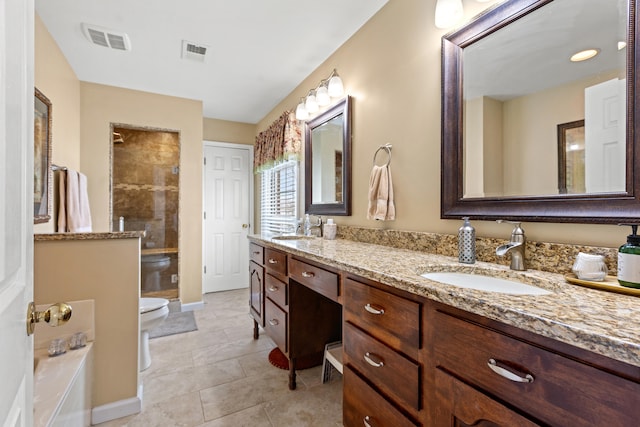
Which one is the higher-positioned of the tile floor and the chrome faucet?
the chrome faucet

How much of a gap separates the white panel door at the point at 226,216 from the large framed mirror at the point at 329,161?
1.78 metres

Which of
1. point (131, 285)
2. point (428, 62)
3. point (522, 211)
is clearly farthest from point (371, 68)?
point (131, 285)

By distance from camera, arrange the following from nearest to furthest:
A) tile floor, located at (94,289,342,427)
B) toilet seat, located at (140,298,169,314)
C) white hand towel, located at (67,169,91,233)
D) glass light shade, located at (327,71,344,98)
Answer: tile floor, located at (94,289,342,427), toilet seat, located at (140,298,169,314), glass light shade, located at (327,71,344,98), white hand towel, located at (67,169,91,233)

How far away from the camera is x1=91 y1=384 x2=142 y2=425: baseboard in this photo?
158 centimetres

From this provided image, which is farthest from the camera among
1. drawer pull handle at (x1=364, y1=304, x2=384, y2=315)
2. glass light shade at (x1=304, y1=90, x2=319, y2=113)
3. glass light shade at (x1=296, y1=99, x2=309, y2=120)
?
glass light shade at (x1=296, y1=99, x2=309, y2=120)

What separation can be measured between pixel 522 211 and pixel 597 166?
0.86 ft

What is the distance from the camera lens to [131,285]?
1.65 metres

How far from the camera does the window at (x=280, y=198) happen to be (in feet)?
10.3

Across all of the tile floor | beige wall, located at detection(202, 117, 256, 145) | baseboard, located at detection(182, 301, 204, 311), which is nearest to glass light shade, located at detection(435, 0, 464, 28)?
the tile floor

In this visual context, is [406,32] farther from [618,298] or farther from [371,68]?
[618,298]

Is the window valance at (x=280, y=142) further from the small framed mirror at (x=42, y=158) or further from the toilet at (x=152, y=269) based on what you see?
the small framed mirror at (x=42, y=158)

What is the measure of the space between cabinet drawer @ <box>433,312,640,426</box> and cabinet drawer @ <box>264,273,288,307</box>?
4.05ft

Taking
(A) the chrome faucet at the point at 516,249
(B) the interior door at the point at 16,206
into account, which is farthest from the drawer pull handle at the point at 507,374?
(B) the interior door at the point at 16,206

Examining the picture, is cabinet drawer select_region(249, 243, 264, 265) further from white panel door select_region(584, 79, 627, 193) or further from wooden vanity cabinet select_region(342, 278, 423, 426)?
white panel door select_region(584, 79, 627, 193)
